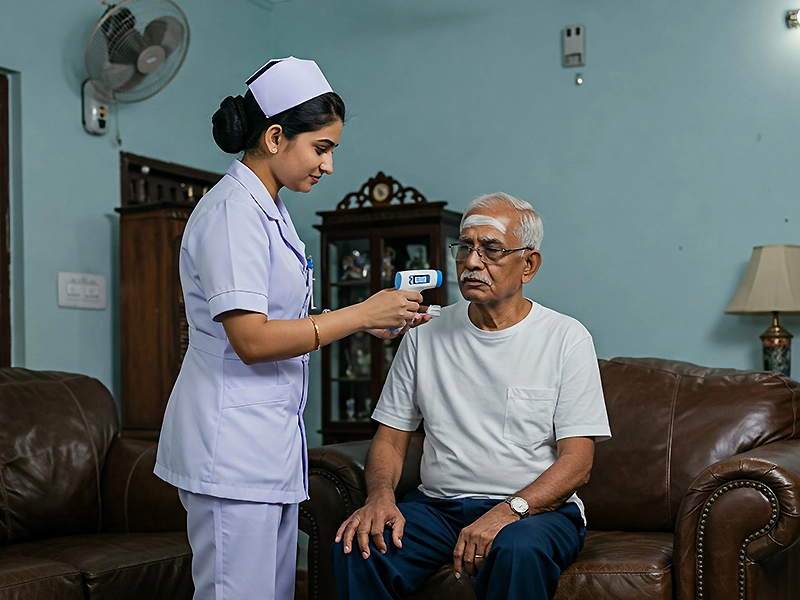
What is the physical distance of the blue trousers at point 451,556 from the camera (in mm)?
1884

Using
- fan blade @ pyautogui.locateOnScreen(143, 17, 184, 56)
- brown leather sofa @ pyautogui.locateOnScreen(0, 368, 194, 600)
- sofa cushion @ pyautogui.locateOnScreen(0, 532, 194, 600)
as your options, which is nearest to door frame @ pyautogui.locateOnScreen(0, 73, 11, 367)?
fan blade @ pyautogui.locateOnScreen(143, 17, 184, 56)

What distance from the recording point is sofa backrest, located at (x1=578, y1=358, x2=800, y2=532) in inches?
98.6

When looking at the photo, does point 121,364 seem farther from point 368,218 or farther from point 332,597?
point 332,597

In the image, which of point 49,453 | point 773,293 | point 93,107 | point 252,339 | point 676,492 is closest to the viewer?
point 252,339

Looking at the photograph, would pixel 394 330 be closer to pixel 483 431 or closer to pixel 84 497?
pixel 483 431

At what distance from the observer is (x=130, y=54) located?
375 cm

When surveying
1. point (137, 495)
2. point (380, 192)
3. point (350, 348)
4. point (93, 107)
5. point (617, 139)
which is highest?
point (93, 107)

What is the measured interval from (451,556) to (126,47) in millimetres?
2537

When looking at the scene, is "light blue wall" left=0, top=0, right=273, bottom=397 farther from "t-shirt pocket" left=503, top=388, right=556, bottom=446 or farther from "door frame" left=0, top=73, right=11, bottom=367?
"t-shirt pocket" left=503, top=388, right=556, bottom=446

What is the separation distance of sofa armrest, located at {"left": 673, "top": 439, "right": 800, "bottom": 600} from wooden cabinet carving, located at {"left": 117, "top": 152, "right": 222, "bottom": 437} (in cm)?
222

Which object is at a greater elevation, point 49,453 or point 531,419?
point 531,419

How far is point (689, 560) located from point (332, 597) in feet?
2.78

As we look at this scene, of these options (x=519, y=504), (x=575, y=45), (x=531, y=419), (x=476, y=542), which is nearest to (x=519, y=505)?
(x=519, y=504)

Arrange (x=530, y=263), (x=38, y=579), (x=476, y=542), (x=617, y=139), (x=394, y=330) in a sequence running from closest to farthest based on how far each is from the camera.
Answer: (x=394, y=330) < (x=476, y=542) < (x=38, y=579) < (x=530, y=263) < (x=617, y=139)
